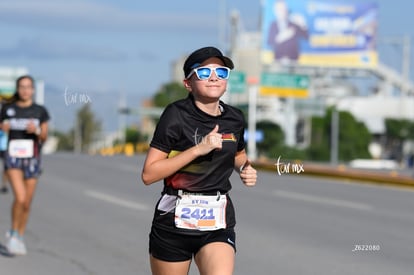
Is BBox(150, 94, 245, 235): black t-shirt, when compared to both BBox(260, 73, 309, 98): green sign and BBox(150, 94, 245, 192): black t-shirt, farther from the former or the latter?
BBox(260, 73, 309, 98): green sign

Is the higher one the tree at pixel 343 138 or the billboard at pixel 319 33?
the billboard at pixel 319 33

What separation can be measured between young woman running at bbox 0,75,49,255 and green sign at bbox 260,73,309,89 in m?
49.4

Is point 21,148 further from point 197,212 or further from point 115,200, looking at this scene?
point 115,200

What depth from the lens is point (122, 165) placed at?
34.0 meters

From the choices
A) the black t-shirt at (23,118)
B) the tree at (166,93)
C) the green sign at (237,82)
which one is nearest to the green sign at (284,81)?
the green sign at (237,82)

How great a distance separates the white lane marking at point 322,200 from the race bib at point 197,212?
1191 centimetres

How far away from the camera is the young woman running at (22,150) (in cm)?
1070

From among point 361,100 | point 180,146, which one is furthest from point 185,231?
point 361,100

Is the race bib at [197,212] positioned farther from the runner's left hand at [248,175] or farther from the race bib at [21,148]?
the race bib at [21,148]

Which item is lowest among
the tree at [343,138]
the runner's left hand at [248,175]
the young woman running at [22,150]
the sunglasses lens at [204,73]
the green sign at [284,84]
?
the tree at [343,138]

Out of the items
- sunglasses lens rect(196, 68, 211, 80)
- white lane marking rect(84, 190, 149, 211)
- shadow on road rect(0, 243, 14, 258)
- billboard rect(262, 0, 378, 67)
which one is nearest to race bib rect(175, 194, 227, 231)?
sunglasses lens rect(196, 68, 211, 80)

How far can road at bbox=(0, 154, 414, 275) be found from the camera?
10109 mm

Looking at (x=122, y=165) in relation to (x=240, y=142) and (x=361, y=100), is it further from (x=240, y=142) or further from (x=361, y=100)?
(x=361, y=100)

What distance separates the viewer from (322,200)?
19.2 metres
